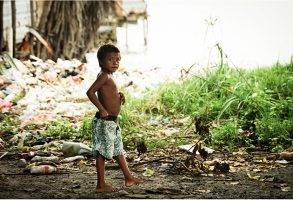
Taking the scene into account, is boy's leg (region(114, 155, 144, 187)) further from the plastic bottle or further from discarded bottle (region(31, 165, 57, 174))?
the plastic bottle

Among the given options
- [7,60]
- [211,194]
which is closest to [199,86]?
[211,194]

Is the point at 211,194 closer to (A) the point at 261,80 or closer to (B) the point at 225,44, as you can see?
(A) the point at 261,80

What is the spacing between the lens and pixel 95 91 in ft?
8.59

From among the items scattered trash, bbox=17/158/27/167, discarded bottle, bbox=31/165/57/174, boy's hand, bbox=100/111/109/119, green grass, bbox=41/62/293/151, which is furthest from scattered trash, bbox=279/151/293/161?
scattered trash, bbox=17/158/27/167

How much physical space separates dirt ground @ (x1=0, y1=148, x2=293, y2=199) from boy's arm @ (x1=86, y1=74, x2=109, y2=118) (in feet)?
1.75

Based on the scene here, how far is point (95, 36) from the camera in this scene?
10469 mm

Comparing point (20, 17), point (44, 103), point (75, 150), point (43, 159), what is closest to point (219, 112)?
point (75, 150)

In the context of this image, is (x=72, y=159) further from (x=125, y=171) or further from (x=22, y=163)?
(x=125, y=171)

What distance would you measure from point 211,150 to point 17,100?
3562 mm

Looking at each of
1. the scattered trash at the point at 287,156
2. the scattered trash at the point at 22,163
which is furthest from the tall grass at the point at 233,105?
the scattered trash at the point at 22,163

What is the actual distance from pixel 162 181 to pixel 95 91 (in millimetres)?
864

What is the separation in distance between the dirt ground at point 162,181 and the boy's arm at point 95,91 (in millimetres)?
532

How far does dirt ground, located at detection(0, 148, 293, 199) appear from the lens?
2635 mm

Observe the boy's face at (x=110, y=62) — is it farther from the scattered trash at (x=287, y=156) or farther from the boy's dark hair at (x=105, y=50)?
the scattered trash at (x=287, y=156)
